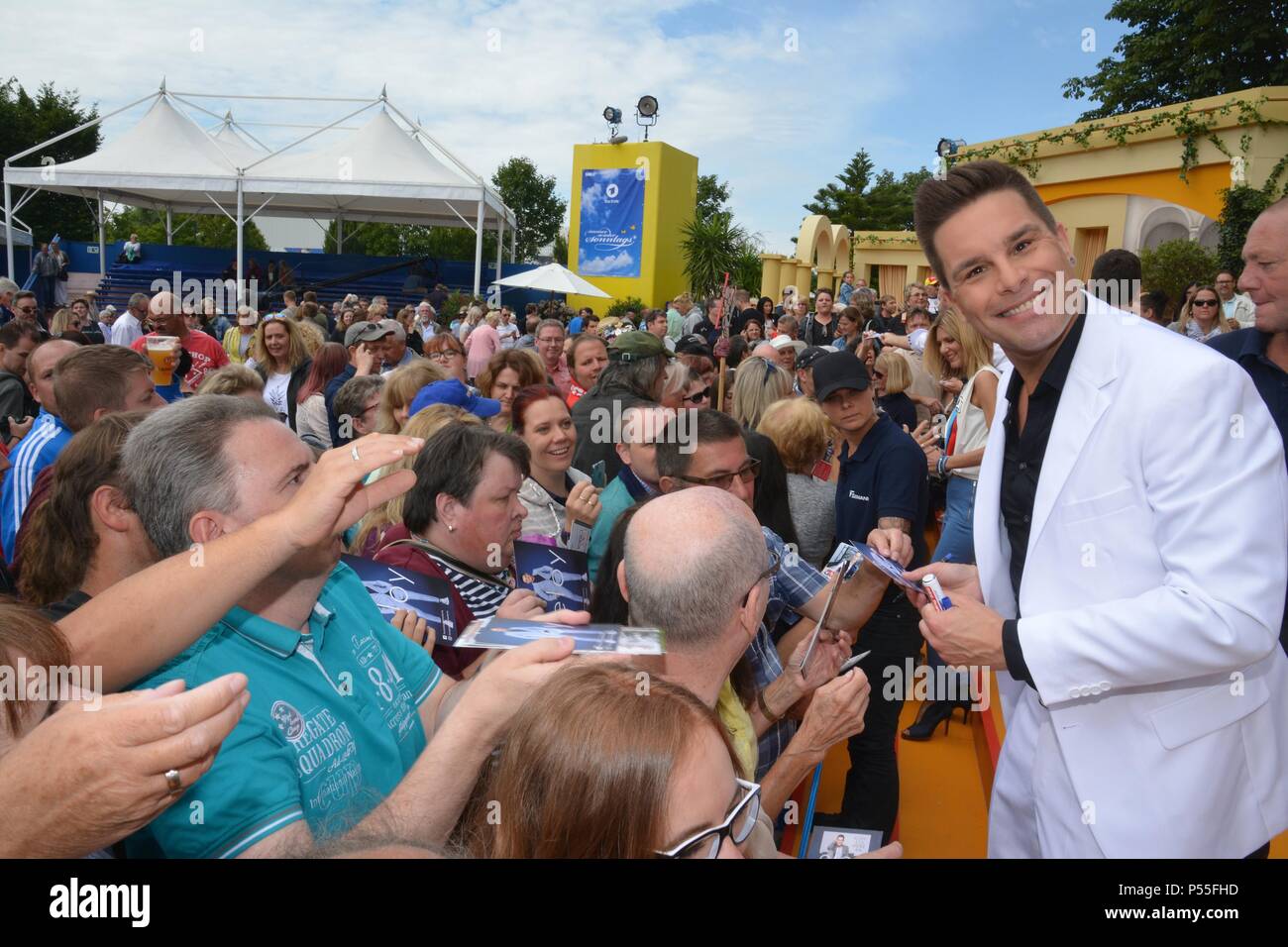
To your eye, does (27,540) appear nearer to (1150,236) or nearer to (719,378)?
(719,378)

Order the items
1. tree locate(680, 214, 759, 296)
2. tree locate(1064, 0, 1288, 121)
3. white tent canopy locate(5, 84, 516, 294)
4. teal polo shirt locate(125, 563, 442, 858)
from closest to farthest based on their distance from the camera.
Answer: teal polo shirt locate(125, 563, 442, 858), white tent canopy locate(5, 84, 516, 294), tree locate(1064, 0, 1288, 121), tree locate(680, 214, 759, 296)

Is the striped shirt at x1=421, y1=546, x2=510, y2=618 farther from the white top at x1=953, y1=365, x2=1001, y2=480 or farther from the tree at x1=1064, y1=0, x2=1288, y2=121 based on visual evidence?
the tree at x1=1064, y1=0, x2=1288, y2=121

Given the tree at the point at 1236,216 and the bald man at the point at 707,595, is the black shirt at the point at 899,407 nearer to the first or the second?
the bald man at the point at 707,595

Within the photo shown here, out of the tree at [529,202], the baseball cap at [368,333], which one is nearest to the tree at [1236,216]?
the baseball cap at [368,333]

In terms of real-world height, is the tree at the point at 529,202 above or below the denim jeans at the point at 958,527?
above

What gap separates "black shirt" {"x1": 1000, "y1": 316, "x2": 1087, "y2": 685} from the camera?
2004 mm

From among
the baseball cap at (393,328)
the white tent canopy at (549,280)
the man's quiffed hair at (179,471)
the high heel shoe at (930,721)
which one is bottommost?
the high heel shoe at (930,721)

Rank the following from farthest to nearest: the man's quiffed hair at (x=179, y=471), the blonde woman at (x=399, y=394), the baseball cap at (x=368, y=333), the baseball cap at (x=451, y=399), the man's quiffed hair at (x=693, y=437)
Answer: the baseball cap at (x=368, y=333), the blonde woman at (x=399, y=394), the baseball cap at (x=451, y=399), the man's quiffed hair at (x=693, y=437), the man's quiffed hair at (x=179, y=471)

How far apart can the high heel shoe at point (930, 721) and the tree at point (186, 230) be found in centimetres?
4389

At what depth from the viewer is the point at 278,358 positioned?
700cm

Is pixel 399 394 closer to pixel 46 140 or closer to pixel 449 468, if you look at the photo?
pixel 449 468

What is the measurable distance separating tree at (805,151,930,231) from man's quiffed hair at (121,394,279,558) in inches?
2257

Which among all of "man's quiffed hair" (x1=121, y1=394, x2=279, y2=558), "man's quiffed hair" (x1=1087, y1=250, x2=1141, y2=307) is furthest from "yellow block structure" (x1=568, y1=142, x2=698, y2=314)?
"man's quiffed hair" (x1=121, y1=394, x2=279, y2=558)

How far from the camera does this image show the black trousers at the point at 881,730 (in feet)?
11.8
